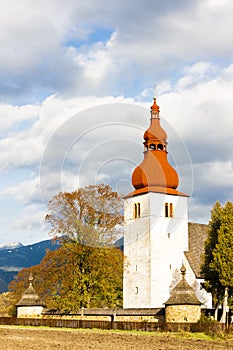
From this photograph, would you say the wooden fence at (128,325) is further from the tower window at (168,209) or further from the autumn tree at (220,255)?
the tower window at (168,209)

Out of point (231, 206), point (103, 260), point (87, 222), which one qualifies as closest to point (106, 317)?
point (103, 260)

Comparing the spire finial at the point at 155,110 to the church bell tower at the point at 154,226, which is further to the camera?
the spire finial at the point at 155,110

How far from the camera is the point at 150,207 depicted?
5838 centimetres

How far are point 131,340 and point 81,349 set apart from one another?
614 centimetres

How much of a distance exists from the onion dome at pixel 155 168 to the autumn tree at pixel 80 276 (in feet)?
32.2

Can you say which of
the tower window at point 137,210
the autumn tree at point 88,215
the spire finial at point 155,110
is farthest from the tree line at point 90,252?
the spire finial at point 155,110

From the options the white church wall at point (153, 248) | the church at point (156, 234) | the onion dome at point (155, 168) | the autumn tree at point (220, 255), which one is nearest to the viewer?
the autumn tree at point (220, 255)

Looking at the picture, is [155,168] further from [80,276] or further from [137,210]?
[80,276]

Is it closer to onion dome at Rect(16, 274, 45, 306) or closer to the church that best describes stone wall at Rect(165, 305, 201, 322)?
the church

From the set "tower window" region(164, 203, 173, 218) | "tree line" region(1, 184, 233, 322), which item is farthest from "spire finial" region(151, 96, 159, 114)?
"tree line" region(1, 184, 233, 322)

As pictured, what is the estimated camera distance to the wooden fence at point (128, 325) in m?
37.4

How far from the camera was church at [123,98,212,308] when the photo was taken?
56656mm

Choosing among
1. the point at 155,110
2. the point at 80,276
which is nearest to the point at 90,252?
the point at 80,276

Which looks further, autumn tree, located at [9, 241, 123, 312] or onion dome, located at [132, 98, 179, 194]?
onion dome, located at [132, 98, 179, 194]
